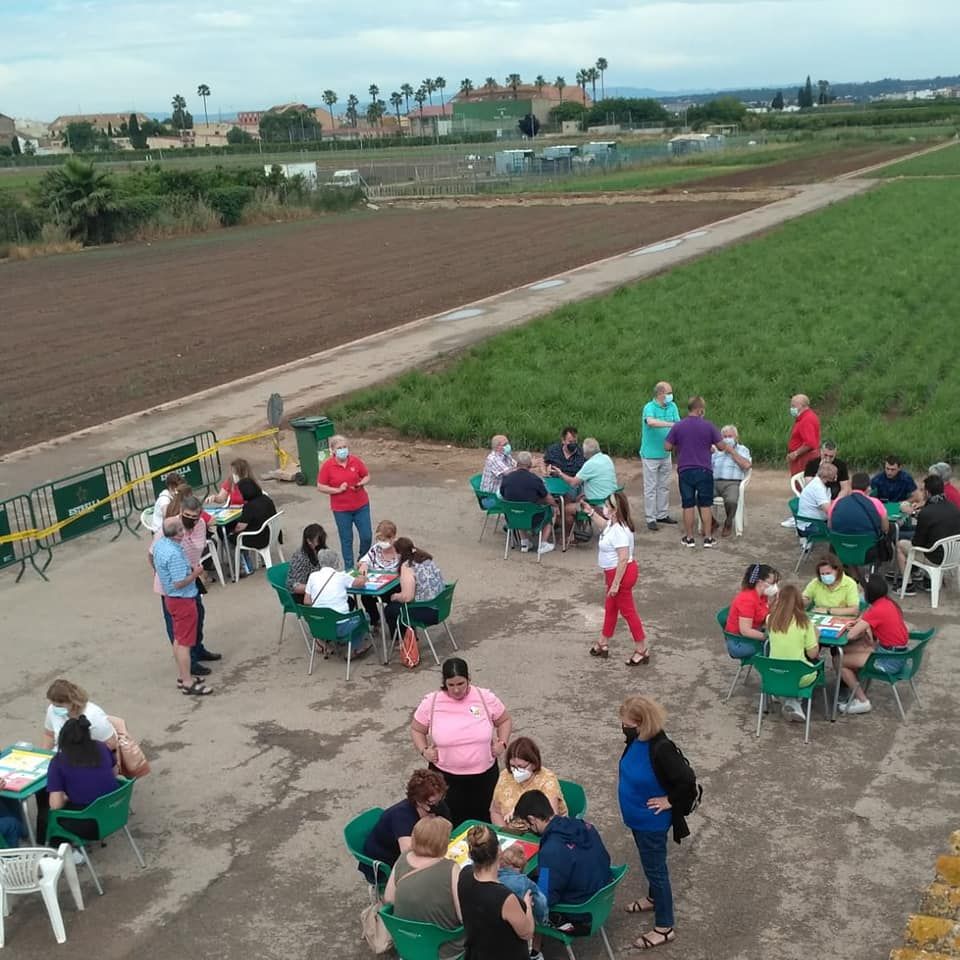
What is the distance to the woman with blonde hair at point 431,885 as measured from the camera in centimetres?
671

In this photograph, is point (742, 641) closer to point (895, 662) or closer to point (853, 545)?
point (895, 662)

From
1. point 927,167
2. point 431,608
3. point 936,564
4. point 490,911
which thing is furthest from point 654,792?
point 927,167

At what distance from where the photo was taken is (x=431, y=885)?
6.73 meters

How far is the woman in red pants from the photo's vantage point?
1097cm

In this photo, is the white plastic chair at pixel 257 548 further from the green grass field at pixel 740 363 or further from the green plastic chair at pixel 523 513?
the green grass field at pixel 740 363

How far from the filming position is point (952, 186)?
5619 cm

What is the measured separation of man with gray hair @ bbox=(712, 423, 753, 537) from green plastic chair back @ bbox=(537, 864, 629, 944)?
8086 mm

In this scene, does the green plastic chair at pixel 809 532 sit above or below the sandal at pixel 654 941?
above

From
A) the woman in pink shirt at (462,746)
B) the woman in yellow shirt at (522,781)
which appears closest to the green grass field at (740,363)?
the woman in pink shirt at (462,746)

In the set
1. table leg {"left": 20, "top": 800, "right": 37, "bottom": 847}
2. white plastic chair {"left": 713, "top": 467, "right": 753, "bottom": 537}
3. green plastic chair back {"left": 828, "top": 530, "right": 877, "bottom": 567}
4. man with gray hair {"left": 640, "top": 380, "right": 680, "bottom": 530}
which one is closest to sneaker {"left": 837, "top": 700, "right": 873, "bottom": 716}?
green plastic chair back {"left": 828, "top": 530, "right": 877, "bottom": 567}

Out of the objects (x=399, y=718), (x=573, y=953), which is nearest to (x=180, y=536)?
(x=399, y=718)

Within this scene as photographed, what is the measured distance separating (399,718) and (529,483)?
4208mm

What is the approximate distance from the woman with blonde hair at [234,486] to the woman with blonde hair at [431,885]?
8.15 m

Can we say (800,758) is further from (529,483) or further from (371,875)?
(529,483)
